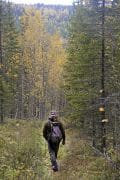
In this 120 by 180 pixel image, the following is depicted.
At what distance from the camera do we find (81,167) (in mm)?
15383

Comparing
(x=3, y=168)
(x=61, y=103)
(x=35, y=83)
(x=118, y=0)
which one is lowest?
(x=61, y=103)

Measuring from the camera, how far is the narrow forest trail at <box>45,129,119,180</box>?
12.6m

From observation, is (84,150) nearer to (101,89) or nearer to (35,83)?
(101,89)

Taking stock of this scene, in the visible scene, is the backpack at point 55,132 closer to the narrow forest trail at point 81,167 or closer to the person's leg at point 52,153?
the person's leg at point 52,153

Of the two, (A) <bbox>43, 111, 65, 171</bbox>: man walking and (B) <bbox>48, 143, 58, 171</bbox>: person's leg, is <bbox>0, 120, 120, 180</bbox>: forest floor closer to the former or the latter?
(B) <bbox>48, 143, 58, 171</bbox>: person's leg

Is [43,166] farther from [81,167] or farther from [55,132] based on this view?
[55,132]

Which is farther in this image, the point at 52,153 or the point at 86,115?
the point at 86,115

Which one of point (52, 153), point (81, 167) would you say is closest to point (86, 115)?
point (81, 167)

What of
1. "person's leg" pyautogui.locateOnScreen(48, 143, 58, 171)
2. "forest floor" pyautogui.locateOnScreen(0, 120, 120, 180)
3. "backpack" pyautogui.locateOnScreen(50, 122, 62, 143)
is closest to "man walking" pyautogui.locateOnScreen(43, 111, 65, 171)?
"backpack" pyautogui.locateOnScreen(50, 122, 62, 143)

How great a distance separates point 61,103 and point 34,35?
1623cm

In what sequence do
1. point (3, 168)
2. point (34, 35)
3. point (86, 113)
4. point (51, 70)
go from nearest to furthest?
point (3, 168), point (86, 113), point (34, 35), point (51, 70)

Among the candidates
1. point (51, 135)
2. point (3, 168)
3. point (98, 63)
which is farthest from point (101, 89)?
point (3, 168)

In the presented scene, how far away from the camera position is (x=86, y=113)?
2530 cm

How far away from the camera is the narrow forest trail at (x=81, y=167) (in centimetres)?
1260
